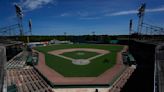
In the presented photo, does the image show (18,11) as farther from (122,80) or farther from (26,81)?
(122,80)

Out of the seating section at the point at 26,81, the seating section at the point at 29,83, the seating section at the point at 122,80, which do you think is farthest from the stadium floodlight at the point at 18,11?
the seating section at the point at 122,80

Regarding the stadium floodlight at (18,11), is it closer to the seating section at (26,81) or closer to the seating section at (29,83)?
the seating section at (26,81)

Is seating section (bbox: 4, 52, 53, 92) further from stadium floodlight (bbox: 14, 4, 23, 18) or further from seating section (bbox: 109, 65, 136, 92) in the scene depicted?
stadium floodlight (bbox: 14, 4, 23, 18)

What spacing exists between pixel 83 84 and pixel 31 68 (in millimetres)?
13236

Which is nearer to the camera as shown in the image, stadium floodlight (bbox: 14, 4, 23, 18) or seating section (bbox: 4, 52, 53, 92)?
seating section (bbox: 4, 52, 53, 92)

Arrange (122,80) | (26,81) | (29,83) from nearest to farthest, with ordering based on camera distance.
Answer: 1. (29,83)
2. (26,81)
3. (122,80)

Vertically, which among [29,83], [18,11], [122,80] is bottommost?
[122,80]

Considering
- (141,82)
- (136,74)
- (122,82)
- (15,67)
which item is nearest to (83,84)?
(122,82)

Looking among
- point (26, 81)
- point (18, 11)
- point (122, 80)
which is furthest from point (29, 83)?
point (18, 11)

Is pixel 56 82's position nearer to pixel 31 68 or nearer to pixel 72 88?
pixel 72 88

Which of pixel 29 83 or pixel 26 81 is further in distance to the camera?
pixel 26 81

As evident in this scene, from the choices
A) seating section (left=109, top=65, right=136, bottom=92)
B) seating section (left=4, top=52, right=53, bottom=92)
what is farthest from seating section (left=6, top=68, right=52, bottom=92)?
seating section (left=109, top=65, right=136, bottom=92)

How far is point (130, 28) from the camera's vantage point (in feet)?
221

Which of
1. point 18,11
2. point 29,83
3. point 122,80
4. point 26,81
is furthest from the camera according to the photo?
point 18,11
